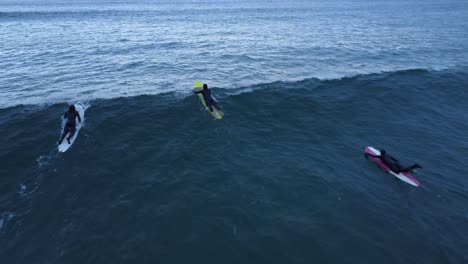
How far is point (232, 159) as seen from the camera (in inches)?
902

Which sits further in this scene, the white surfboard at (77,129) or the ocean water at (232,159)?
the white surfboard at (77,129)

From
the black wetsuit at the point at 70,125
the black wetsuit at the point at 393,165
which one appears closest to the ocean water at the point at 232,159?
the black wetsuit at the point at 393,165

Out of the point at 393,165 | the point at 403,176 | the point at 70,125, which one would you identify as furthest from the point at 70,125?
the point at 403,176

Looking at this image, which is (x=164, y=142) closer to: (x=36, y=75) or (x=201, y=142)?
(x=201, y=142)

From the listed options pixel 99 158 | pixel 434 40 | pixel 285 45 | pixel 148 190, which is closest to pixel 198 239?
pixel 148 190

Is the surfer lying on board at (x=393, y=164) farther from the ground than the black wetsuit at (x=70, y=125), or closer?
closer

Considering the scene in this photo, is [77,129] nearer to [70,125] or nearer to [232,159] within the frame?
[70,125]

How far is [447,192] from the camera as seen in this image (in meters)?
19.8

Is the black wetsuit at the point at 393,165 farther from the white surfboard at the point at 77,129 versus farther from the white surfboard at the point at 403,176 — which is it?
the white surfboard at the point at 77,129

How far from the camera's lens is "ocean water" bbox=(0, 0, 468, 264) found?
617 inches

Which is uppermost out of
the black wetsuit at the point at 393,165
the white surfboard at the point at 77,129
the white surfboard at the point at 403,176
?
the white surfboard at the point at 77,129

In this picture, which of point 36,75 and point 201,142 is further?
point 36,75

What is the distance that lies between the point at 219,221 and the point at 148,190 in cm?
607

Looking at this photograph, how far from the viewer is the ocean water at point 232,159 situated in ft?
51.4
